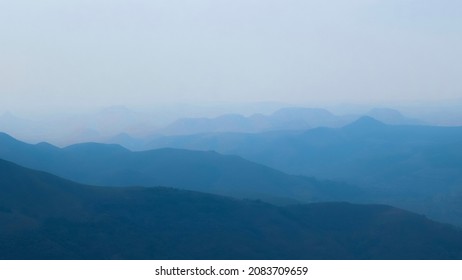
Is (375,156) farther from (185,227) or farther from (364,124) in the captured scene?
(185,227)

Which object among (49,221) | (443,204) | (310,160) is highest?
(310,160)

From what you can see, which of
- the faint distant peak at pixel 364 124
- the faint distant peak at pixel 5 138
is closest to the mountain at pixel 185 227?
the faint distant peak at pixel 5 138

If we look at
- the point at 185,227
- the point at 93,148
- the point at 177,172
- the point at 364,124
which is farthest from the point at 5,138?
the point at 364,124

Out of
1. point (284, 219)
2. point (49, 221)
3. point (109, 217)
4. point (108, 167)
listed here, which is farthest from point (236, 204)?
point (108, 167)

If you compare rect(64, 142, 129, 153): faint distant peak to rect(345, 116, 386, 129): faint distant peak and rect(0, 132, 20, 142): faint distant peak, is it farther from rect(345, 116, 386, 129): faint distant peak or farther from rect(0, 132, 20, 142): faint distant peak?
rect(345, 116, 386, 129): faint distant peak

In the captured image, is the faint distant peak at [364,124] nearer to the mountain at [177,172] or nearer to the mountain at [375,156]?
the mountain at [375,156]

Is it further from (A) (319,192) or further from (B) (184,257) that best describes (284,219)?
(A) (319,192)

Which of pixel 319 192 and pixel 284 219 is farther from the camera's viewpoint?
pixel 319 192

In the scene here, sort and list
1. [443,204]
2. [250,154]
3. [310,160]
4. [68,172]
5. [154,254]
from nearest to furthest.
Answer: [154,254], [443,204], [68,172], [310,160], [250,154]
